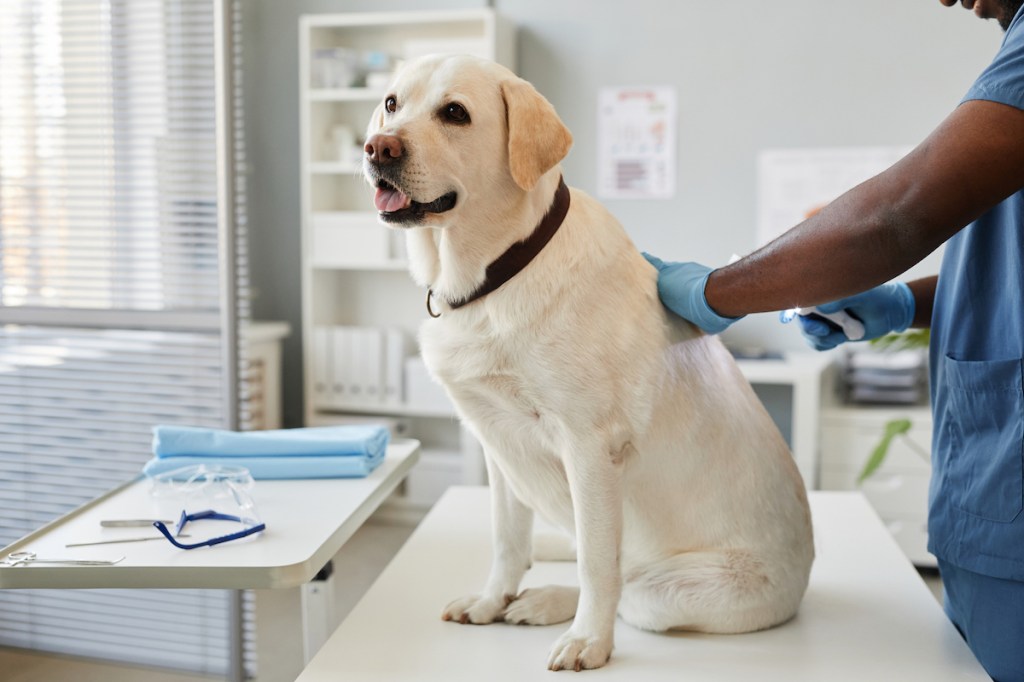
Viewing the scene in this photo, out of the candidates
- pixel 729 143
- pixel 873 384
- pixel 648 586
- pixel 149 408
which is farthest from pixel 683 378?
pixel 729 143

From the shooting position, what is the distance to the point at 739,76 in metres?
3.97

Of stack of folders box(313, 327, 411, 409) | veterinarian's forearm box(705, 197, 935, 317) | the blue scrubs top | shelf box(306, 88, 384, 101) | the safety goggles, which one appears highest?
shelf box(306, 88, 384, 101)

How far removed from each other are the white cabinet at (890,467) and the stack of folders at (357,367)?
1.78 meters

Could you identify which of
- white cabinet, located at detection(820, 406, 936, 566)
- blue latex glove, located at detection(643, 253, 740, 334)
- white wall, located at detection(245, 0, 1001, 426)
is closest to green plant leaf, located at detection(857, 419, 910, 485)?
white cabinet, located at detection(820, 406, 936, 566)

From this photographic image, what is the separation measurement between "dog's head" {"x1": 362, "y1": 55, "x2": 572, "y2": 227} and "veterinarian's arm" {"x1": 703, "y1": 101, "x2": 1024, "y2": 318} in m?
0.31

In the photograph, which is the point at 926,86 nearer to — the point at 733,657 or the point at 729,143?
the point at 729,143

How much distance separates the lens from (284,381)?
178 inches

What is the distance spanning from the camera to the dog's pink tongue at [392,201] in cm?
115

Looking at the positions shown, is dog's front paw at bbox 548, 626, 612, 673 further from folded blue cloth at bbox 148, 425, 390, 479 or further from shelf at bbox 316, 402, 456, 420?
shelf at bbox 316, 402, 456, 420

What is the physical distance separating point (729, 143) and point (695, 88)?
27 cm

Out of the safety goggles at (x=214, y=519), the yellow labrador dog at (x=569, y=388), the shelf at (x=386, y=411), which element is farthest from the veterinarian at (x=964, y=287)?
the shelf at (x=386, y=411)

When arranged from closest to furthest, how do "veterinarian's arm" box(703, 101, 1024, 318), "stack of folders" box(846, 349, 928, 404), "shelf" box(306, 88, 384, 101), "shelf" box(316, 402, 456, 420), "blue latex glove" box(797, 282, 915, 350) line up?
"veterinarian's arm" box(703, 101, 1024, 318)
"blue latex glove" box(797, 282, 915, 350)
"stack of folders" box(846, 349, 928, 404)
"shelf" box(306, 88, 384, 101)
"shelf" box(316, 402, 456, 420)

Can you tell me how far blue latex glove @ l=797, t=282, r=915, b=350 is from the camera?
1.45 m

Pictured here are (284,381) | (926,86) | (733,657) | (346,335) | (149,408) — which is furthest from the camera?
(284,381)
